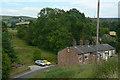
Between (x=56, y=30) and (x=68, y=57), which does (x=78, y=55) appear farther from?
(x=56, y=30)

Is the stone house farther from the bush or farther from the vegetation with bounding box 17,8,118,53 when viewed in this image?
the bush

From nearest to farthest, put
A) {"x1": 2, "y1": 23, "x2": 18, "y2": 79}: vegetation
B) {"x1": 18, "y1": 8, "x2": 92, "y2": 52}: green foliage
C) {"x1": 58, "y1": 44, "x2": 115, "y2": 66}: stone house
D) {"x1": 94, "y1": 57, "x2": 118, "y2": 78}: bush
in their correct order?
{"x1": 94, "y1": 57, "x2": 118, "y2": 78}: bush → {"x1": 2, "y1": 23, "x2": 18, "y2": 79}: vegetation → {"x1": 58, "y1": 44, "x2": 115, "y2": 66}: stone house → {"x1": 18, "y1": 8, "x2": 92, "y2": 52}: green foliage

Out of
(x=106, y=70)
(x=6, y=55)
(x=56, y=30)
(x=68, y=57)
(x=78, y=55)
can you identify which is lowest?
(x=68, y=57)

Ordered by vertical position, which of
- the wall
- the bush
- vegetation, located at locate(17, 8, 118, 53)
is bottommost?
the wall

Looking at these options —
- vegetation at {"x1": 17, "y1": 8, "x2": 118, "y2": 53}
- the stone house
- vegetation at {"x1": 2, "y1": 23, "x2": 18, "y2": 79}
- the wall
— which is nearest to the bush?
vegetation at {"x1": 2, "y1": 23, "x2": 18, "y2": 79}

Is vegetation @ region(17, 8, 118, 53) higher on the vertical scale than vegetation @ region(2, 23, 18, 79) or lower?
higher

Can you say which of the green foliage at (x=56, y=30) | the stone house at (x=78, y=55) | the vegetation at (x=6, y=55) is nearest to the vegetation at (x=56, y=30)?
the green foliage at (x=56, y=30)

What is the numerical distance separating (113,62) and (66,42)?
3085 centimetres

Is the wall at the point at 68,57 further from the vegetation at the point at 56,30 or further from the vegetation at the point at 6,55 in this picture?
the vegetation at the point at 56,30

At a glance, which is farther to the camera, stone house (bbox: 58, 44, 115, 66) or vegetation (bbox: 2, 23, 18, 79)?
stone house (bbox: 58, 44, 115, 66)

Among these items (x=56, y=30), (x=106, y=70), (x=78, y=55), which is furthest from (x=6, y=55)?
(x=56, y=30)

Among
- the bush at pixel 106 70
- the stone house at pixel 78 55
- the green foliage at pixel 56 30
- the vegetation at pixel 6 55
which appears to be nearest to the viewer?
the bush at pixel 106 70

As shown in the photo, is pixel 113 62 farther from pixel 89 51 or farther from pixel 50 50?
pixel 50 50

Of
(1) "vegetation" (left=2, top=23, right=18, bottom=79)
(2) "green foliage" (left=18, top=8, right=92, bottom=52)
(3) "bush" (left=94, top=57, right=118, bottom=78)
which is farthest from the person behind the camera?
(2) "green foliage" (left=18, top=8, right=92, bottom=52)
